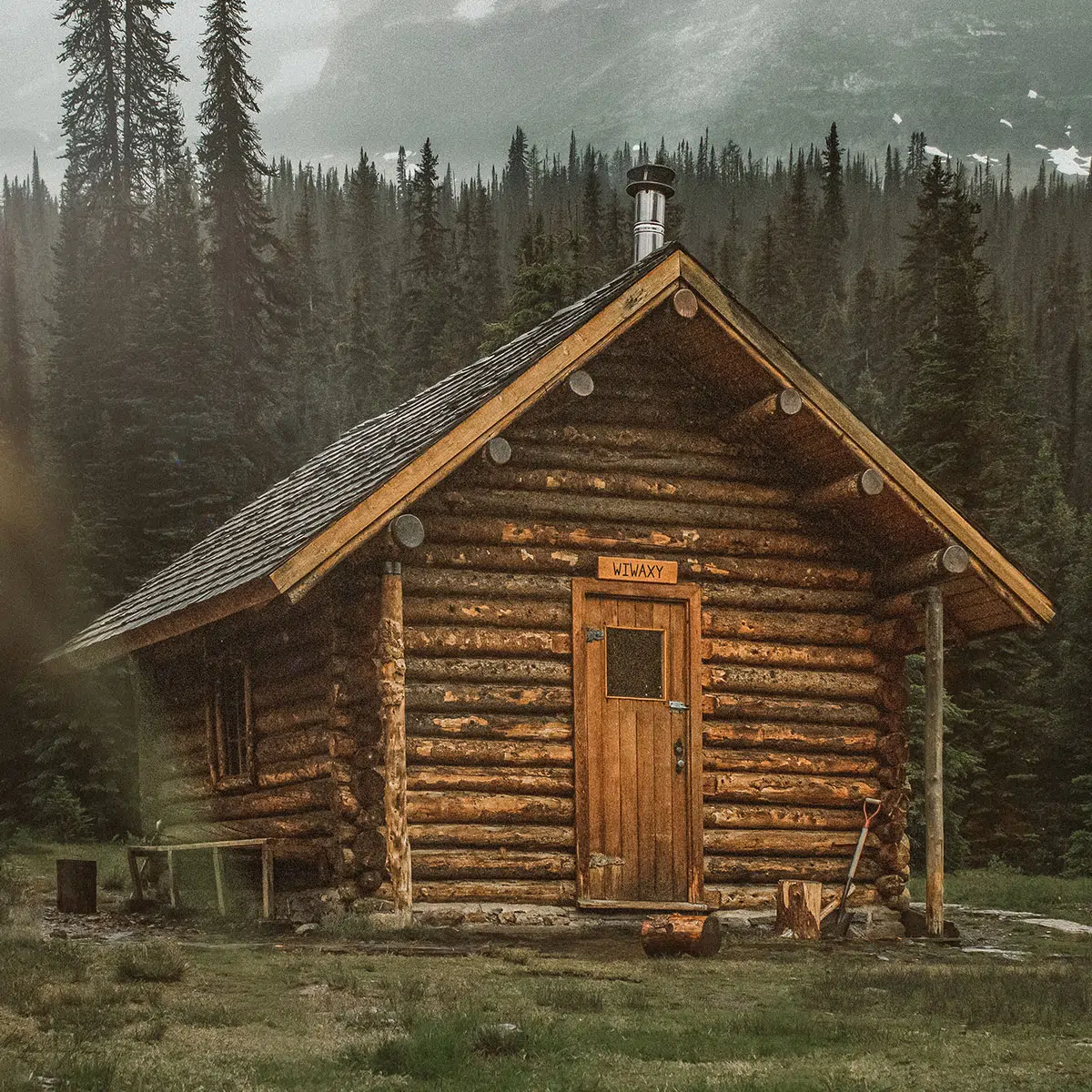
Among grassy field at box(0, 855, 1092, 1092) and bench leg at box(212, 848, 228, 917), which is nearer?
grassy field at box(0, 855, 1092, 1092)

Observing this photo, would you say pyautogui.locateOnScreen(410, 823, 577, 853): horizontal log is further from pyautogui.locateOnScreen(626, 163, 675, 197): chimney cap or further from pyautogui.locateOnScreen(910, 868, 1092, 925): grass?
pyautogui.locateOnScreen(626, 163, 675, 197): chimney cap

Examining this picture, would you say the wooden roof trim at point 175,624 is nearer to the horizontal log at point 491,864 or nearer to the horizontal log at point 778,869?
the horizontal log at point 491,864

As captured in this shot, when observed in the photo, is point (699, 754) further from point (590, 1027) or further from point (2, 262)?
point (2, 262)

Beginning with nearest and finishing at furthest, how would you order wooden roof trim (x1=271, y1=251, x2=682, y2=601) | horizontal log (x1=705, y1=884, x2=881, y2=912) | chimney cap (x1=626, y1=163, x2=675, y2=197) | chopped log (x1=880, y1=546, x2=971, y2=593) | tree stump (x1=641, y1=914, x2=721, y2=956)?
tree stump (x1=641, y1=914, x2=721, y2=956)
wooden roof trim (x1=271, y1=251, x2=682, y2=601)
chopped log (x1=880, y1=546, x2=971, y2=593)
horizontal log (x1=705, y1=884, x2=881, y2=912)
chimney cap (x1=626, y1=163, x2=675, y2=197)

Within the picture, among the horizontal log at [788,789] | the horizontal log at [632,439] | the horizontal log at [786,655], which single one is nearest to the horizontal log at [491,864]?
the horizontal log at [788,789]

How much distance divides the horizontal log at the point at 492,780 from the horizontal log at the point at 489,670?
0.76m

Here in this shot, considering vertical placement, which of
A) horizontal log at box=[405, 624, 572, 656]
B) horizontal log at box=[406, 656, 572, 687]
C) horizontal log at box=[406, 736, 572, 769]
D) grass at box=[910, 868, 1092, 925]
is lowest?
grass at box=[910, 868, 1092, 925]

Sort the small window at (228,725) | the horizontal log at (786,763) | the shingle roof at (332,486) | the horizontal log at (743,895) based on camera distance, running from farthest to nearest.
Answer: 1. the small window at (228,725)
2. the horizontal log at (786,763)
3. the horizontal log at (743,895)
4. the shingle roof at (332,486)

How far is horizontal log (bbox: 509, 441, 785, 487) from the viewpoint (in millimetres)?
15125

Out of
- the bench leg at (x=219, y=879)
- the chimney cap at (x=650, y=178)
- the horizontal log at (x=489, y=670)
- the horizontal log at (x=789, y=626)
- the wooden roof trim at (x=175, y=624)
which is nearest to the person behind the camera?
the wooden roof trim at (x=175, y=624)

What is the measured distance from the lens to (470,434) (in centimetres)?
1384

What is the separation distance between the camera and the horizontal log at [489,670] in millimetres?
14406

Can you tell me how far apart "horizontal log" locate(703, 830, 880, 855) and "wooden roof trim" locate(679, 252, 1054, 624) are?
269 cm

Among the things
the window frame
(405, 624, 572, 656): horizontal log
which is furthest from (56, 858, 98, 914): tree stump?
(405, 624, 572, 656): horizontal log
